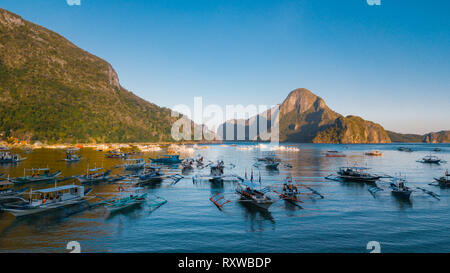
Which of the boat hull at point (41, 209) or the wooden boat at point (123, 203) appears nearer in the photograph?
the boat hull at point (41, 209)

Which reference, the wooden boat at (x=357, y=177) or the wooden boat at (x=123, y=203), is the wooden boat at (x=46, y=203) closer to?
the wooden boat at (x=123, y=203)

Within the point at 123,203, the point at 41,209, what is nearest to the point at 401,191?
the point at 123,203

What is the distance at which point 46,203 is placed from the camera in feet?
91.0

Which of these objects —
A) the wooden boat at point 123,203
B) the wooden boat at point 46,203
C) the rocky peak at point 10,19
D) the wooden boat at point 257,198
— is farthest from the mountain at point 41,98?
the wooden boat at point 257,198

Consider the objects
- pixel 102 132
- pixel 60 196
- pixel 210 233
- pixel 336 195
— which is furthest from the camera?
pixel 102 132

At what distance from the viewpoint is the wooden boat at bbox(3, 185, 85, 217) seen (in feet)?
84.7

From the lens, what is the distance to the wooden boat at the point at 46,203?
2581cm

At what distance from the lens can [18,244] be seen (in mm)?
19672

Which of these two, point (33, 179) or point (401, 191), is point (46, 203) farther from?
point (401, 191)

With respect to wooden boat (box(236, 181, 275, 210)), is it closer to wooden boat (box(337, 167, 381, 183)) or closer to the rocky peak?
wooden boat (box(337, 167, 381, 183))

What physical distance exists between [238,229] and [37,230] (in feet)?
65.1

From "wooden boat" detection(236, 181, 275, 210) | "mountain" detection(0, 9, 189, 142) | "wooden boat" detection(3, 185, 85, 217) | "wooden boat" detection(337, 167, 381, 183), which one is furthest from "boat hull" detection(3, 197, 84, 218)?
"mountain" detection(0, 9, 189, 142)
